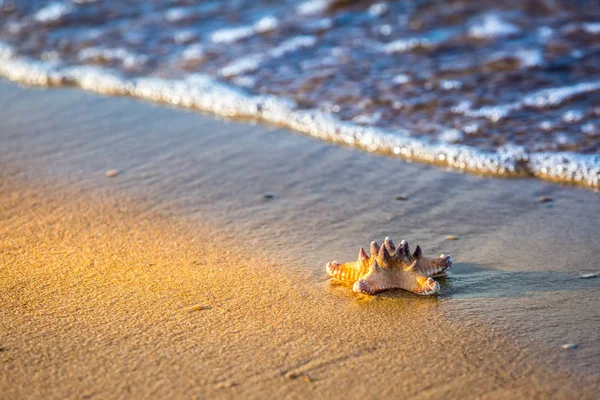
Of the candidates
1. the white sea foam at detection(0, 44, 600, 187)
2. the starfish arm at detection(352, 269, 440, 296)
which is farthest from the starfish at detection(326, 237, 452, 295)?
the white sea foam at detection(0, 44, 600, 187)

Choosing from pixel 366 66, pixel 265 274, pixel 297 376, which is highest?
pixel 366 66

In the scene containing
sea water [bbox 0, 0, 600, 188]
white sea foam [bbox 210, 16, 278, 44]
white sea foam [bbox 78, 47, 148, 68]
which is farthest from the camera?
white sea foam [bbox 210, 16, 278, 44]

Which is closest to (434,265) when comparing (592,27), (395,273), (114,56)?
(395,273)

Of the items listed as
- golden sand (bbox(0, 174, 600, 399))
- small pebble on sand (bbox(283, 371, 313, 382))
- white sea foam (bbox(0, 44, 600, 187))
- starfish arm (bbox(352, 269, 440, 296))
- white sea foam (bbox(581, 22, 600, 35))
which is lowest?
small pebble on sand (bbox(283, 371, 313, 382))

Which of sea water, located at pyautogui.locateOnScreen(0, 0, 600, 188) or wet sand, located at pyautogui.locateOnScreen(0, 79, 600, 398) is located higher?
sea water, located at pyautogui.locateOnScreen(0, 0, 600, 188)

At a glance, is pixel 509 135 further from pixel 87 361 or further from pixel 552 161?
pixel 87 361

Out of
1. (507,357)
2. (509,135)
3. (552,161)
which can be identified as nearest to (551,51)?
(509,135)

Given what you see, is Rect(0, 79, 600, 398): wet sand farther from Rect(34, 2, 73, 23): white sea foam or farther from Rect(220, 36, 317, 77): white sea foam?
Rect(34, 2, 73, 23): white sea foam

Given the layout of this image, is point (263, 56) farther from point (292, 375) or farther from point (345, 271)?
point (292, 375)
